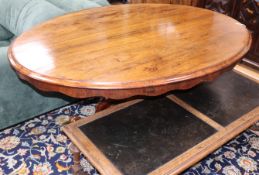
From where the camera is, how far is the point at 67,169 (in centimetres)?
148

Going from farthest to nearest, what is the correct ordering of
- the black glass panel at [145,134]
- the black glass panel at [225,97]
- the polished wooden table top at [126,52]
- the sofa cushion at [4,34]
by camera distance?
the sofa cushion at [4,34], the black glass panel at [225,97], the black glass panel at [145,134], the polished wooden table top at [126,52]

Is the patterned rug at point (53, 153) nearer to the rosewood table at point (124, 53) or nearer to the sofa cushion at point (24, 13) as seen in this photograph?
the rosewood table at point (124, 53)

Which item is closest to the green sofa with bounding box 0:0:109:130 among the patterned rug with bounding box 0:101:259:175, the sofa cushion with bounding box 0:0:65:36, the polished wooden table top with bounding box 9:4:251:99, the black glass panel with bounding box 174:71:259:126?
the sofa cushion with bounding box 0:0:65:36

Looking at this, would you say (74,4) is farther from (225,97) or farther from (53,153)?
(225,97)

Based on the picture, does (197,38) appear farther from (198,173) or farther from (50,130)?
(50,130)

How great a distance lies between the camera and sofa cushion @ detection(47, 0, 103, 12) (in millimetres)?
1887

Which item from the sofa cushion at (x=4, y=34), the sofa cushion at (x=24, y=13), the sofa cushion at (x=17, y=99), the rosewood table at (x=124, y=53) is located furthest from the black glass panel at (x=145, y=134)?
the sofa cushion at (x=4, y=34)

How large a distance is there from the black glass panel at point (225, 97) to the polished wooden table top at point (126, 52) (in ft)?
1.03

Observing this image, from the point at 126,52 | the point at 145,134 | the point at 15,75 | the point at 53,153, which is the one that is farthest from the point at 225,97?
the point at 15,75

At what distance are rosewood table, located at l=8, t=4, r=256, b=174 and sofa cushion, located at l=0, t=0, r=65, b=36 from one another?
17 cm

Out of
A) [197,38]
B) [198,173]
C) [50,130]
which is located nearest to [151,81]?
[197,38]

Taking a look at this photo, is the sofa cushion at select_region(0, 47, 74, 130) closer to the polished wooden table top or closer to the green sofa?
the green sofa

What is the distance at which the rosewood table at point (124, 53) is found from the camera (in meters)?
1.04

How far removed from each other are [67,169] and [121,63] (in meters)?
0.72
